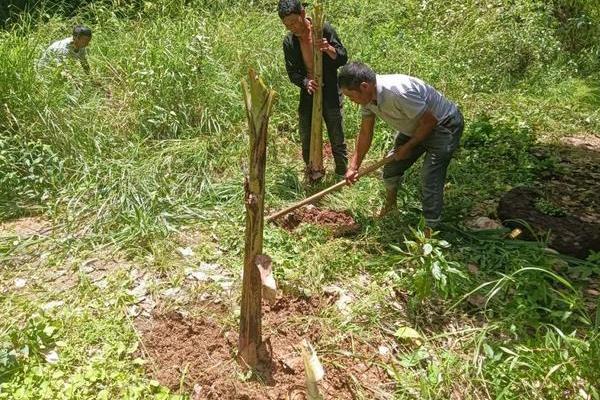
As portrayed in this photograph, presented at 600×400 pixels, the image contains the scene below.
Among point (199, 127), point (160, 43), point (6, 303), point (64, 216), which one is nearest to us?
point (6, 303)

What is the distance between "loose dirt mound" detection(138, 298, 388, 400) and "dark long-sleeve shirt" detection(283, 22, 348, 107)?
1.87 m

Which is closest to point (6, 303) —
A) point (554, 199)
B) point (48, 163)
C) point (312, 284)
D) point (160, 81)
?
point (48, 163)

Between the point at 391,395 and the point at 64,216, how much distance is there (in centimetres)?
271

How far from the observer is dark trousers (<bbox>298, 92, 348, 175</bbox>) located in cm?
424

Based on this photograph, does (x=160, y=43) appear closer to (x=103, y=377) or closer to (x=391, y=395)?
(x=103, y=377)

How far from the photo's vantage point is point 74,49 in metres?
5.35

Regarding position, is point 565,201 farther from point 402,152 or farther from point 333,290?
point 333,290

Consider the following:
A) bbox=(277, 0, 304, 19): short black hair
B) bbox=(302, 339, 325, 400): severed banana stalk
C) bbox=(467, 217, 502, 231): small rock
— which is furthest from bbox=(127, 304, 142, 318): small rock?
bbox=(467, 217, 502, 231): small rock

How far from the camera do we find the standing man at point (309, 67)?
380cm

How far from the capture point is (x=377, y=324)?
2.94 meters

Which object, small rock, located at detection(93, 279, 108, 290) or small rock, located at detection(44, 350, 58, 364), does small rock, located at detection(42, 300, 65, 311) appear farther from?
small rock, located at detection(44, 350, 58, 364)

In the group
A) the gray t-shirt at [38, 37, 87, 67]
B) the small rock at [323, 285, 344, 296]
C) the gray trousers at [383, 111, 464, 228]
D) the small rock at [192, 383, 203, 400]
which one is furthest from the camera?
the gray t-shirt at [38, 37, 87, 67]

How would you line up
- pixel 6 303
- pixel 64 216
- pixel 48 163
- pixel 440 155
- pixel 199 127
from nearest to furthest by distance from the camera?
pixel 6 303 < pixel 440 155 < pixel 64 216 < pixel 48 163 < pixel 199 127

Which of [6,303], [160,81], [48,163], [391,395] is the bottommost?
[391,395]
